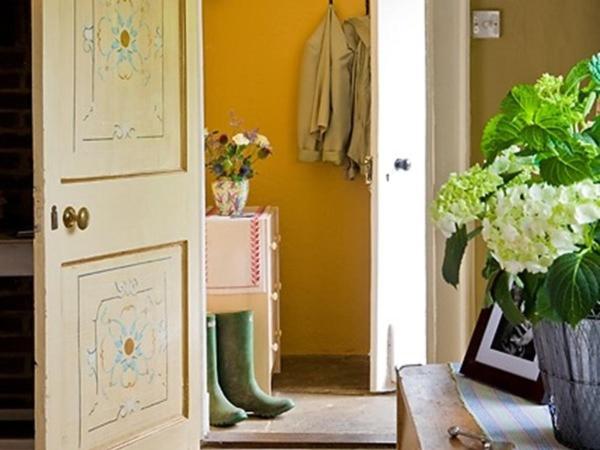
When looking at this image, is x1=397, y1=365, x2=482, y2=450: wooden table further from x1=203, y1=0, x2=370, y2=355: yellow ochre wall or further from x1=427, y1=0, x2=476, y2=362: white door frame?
x1=203, y1=0, x2=370, y2=355: yellow ochre wall

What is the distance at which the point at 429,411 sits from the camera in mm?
1740

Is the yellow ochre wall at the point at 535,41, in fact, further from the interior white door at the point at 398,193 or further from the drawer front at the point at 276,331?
the drawer front at the point at 276,331

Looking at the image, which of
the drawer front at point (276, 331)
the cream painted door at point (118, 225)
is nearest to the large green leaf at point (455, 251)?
the cream painted door at point (118, 225)

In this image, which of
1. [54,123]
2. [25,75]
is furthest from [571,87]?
[25,75]

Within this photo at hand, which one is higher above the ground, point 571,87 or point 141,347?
point 571,87

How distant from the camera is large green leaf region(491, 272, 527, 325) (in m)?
1.48

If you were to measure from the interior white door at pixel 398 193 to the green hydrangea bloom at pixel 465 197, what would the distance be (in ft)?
9.08

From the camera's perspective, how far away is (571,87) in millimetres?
1513

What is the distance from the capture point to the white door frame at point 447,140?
10.5 ft

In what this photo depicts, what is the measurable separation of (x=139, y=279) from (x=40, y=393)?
0.53 metres

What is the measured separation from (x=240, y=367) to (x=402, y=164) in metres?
1.11

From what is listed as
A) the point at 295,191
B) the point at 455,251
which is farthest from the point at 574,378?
the point at 295,191

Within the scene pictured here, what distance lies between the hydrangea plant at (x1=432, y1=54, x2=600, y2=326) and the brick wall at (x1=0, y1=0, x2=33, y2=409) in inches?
90.0

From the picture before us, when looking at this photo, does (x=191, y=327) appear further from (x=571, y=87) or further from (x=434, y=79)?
(x=571, y=87)
